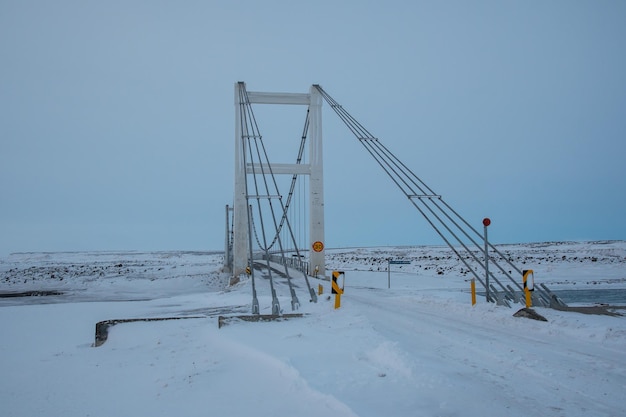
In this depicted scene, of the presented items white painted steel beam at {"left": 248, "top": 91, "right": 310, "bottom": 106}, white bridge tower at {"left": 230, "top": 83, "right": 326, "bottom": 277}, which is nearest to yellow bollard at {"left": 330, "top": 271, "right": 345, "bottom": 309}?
white bridge tower at {"left": 230, "top": 83, "right": 326, "bottom": 277}

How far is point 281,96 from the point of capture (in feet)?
88.3

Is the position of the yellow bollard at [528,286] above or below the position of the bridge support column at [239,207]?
below

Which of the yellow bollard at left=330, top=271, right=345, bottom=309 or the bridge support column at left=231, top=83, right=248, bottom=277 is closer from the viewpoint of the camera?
the yellow bollard at left=330, top=271, right=345, bottom=309

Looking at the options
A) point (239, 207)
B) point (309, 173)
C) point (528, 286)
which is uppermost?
point (309, 173)

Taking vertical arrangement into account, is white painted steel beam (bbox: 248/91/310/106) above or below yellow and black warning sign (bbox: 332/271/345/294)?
above

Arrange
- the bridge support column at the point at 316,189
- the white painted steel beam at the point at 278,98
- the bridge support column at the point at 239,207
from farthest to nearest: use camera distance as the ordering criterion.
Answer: the white painted steel beam at the point at 278,98, the bridge support column at the point at 239,207, the bridge support column at the point at 316,189

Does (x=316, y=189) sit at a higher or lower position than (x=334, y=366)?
higher

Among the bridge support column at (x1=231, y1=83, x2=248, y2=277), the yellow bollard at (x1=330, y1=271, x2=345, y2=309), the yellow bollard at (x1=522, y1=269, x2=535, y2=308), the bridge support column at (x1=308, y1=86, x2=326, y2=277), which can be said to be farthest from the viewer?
the bridge support column at (x1=231, y1=83, x2=248, y2=277)

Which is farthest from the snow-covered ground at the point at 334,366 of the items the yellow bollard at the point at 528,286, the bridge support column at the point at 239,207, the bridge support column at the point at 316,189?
the bridge support column at the point at 239,207

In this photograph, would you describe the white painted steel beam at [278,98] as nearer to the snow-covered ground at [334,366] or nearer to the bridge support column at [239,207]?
the bridge support column at [239,207]

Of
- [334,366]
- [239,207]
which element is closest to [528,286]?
[334,366]

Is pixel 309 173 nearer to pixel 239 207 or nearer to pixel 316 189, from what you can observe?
pixel 316 189

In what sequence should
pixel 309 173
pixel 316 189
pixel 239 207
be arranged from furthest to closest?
pixel 239 207 < pixel 309 173 < pixel 316 189

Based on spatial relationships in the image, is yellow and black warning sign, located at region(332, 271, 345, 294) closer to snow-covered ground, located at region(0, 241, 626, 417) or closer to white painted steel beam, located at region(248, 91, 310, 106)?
snow-covered ground, located at region(0, 241, 626, 417)
